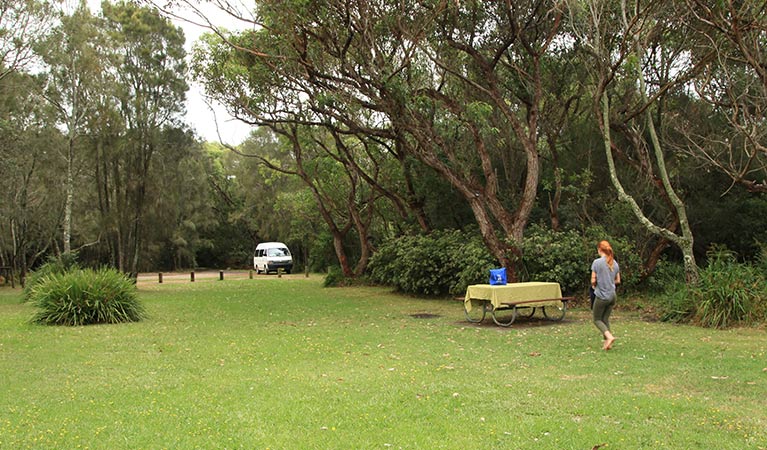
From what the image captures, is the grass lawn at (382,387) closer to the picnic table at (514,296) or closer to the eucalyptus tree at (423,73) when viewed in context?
the picnic table at (514,296)

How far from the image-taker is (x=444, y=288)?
2042 cm

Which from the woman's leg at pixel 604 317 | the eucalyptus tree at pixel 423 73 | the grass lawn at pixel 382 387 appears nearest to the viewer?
the grass lawn at pixel 382 387

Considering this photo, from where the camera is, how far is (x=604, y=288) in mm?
9898

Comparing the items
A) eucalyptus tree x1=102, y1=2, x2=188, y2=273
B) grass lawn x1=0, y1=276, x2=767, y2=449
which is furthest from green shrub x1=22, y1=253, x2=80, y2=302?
Answer: grass lawn x1=0, y1=276, x2=767, y2=449

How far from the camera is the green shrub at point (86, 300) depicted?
13.7 metres

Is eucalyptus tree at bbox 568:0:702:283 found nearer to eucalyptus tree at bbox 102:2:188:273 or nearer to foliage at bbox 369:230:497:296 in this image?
foliage at bbox 369:230:497:296

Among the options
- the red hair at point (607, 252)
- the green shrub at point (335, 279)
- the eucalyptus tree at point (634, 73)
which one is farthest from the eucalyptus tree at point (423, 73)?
the green shrub at point (335, 279)

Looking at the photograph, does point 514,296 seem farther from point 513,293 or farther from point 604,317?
point 604,317

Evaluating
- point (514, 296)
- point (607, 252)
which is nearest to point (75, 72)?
point (514, 296)

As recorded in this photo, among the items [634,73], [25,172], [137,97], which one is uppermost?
[137,97]

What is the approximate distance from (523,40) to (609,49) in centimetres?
244

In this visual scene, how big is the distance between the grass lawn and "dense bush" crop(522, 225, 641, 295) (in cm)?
305

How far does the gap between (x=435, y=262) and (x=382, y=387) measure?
43.3 ft

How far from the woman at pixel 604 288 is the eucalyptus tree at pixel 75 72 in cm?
1990
